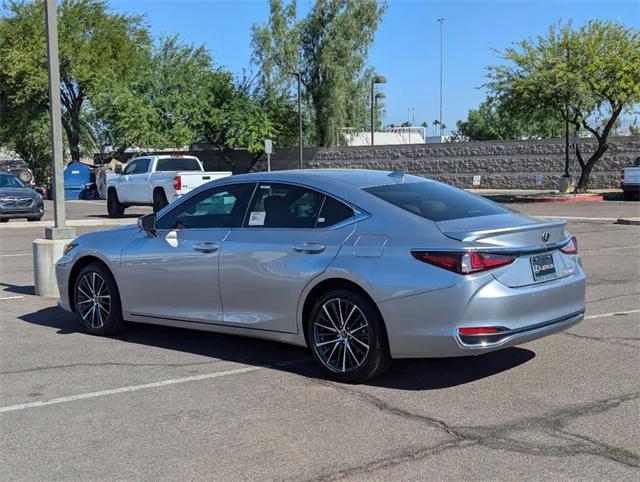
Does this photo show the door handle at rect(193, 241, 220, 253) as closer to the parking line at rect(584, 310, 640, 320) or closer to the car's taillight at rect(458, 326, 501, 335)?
the car's taillight at rect(458, 326, 501, 335)

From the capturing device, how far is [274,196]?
6.47 metres

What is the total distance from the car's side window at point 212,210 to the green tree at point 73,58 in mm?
38580

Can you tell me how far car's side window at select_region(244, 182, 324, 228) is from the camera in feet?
20.3

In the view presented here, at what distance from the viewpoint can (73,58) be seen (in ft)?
154

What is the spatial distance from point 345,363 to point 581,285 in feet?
6.56

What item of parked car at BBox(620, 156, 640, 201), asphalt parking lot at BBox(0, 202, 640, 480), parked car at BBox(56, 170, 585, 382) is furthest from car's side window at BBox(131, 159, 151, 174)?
parked car at BBox(620, 156, 640, 201)

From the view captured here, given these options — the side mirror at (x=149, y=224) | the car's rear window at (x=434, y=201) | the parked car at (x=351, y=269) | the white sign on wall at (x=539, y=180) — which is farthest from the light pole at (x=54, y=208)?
the white sign on wall at (x=539, y=180)

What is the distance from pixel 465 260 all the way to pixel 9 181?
2225 centimetres

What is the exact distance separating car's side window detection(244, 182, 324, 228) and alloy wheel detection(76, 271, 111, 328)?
1935 millimetres

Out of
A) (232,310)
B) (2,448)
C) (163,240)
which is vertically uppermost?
(163,240)

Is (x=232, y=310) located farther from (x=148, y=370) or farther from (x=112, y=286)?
(x=112, y=286)

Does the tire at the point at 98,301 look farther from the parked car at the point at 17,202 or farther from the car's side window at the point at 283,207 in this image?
the parked car at the point at 17,202

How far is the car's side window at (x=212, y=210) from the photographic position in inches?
262

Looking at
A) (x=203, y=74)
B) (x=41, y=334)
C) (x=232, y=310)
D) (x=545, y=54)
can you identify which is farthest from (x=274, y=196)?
(x=203, y=74)
